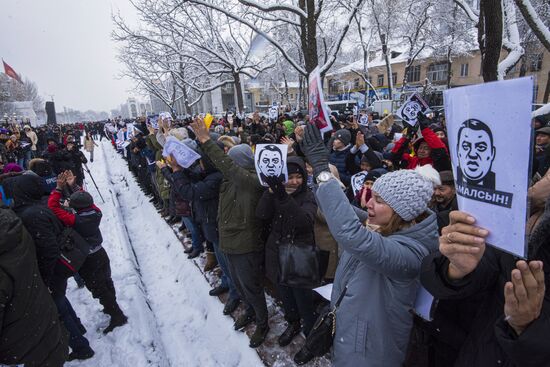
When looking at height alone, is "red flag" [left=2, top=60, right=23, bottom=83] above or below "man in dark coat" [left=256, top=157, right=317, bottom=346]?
above

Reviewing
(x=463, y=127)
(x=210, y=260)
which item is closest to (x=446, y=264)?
(x=463, y=127)

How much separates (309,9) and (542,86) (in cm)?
3781

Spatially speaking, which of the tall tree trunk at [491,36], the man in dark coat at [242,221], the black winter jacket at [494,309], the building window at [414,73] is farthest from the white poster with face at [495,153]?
the building window at [414,73]

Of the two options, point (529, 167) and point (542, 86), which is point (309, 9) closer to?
point (529, 167)

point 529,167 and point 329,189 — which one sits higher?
point 529,167

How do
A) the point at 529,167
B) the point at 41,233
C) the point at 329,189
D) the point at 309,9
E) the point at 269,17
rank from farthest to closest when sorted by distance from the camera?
1. the point at 269,17
2. the point at 309,9
3. the point at 41,233
4. the point at 329,189
5. the point at 529,167

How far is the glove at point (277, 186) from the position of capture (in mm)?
2414

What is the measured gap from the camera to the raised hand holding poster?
2443mm

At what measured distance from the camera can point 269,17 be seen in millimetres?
9508

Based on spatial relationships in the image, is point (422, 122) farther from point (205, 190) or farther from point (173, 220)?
point (173, 220)

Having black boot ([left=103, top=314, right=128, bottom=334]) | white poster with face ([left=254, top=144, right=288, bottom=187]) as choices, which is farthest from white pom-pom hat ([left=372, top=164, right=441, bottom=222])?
black boot ([left=103, top=314, right=128, bottom=334])

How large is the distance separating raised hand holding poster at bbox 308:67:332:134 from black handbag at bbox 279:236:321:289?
1.04m

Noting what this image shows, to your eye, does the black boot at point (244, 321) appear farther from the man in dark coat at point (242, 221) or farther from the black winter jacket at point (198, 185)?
the black winter jacket at point (198, 185)

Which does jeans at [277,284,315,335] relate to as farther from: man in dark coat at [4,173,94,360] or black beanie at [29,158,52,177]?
black beanie at [29,158,52,177]
